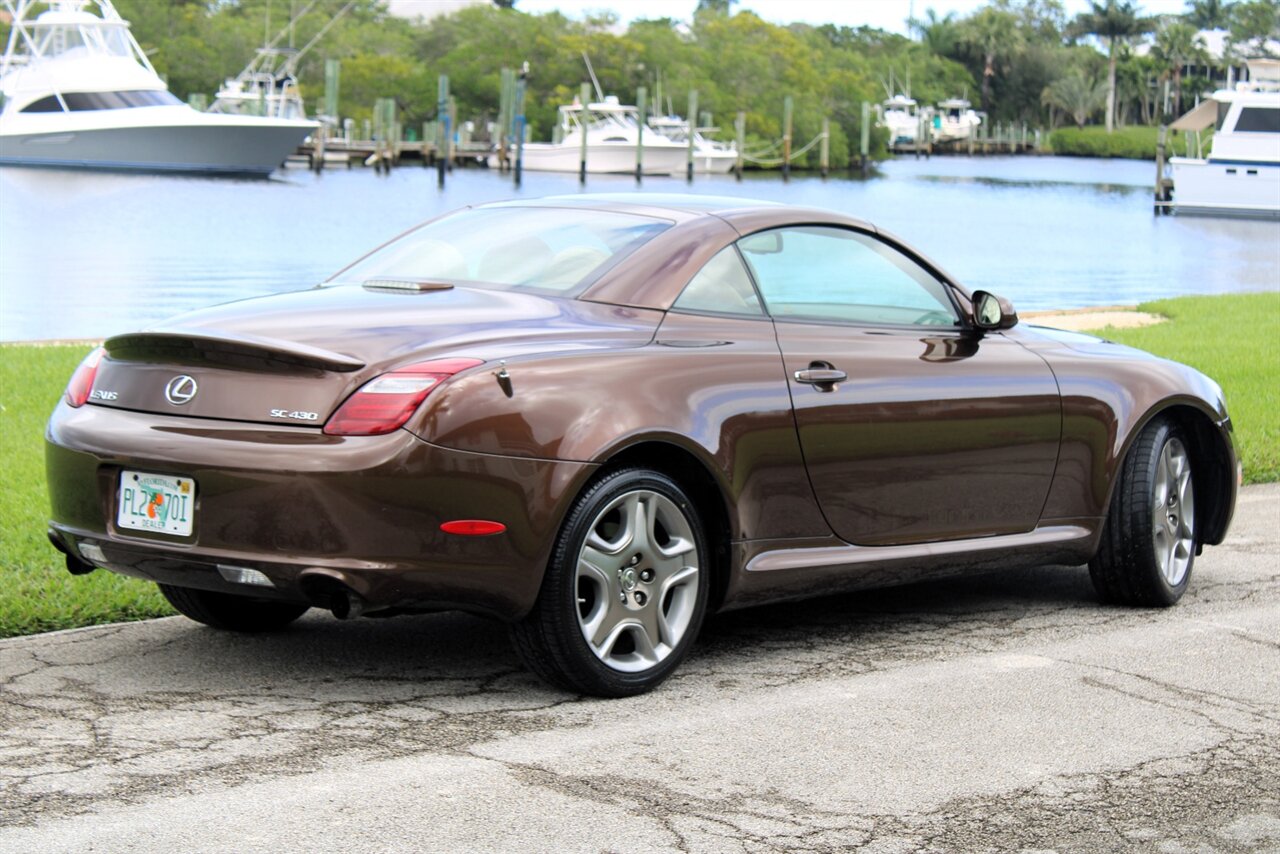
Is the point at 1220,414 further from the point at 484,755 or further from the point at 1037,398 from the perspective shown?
the point at 484,755

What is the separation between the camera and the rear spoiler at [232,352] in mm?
5086

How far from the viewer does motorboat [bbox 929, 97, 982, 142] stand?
171m

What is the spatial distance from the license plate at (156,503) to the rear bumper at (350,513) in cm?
3

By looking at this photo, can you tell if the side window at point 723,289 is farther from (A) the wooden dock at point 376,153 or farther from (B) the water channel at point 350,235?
(A) the wooden dock at point 376,153

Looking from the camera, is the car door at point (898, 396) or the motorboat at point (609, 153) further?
the motorboat at point (609, 153)

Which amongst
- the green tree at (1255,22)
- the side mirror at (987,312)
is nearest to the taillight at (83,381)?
the side mirror at (987,312)

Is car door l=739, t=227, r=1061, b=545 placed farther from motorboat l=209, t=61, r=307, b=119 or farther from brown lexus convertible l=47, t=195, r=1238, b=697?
motorboat l=209, t=61, r=307, b=119

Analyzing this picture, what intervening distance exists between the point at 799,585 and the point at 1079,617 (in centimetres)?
156

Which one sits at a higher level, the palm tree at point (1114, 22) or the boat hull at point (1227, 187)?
the palm tree at point (1114, 22)

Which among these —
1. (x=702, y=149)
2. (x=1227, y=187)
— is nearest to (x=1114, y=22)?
(x=702, y=149)

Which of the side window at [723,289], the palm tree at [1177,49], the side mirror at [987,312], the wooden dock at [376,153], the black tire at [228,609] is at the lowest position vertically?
the black tire at [228,609]

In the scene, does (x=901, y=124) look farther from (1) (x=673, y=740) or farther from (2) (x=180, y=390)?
(1) (x=673, y=740)

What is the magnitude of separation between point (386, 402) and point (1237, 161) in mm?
58560

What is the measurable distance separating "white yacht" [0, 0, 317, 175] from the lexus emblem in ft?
226
